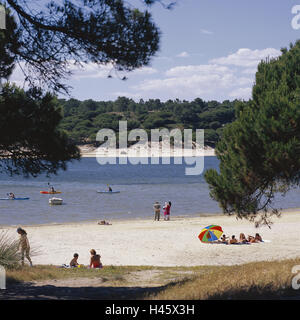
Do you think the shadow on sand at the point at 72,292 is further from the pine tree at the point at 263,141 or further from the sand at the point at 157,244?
the sand at the point at 157,244

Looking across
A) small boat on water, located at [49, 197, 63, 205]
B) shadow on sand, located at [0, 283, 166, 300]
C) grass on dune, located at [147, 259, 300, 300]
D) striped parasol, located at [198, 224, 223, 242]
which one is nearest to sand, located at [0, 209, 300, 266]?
striped parasol, located at [198, 224, 223, 242]

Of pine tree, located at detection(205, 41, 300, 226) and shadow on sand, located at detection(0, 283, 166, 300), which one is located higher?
pine tree, located at detection(205, 41, 300, 226)

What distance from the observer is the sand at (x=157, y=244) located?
Result: 1939cm

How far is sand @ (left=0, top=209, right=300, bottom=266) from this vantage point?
1939 centimetres

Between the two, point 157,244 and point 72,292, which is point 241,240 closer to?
point 157,244

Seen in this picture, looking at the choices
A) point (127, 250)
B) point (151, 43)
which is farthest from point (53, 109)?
point (127, 250)

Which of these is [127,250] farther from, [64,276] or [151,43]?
[151,43]

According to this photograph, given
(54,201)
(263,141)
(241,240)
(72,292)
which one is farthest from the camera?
(54,201)

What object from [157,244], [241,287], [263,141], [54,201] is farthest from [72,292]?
[54,201]

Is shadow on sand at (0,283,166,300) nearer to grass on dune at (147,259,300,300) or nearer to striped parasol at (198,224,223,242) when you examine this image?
grass on dune at (147,259,300,300)

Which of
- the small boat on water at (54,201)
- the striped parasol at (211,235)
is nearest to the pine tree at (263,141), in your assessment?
the striped parasol at (211,235)

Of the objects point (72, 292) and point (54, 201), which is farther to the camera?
point (54, 201)

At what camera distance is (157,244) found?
23453mm
